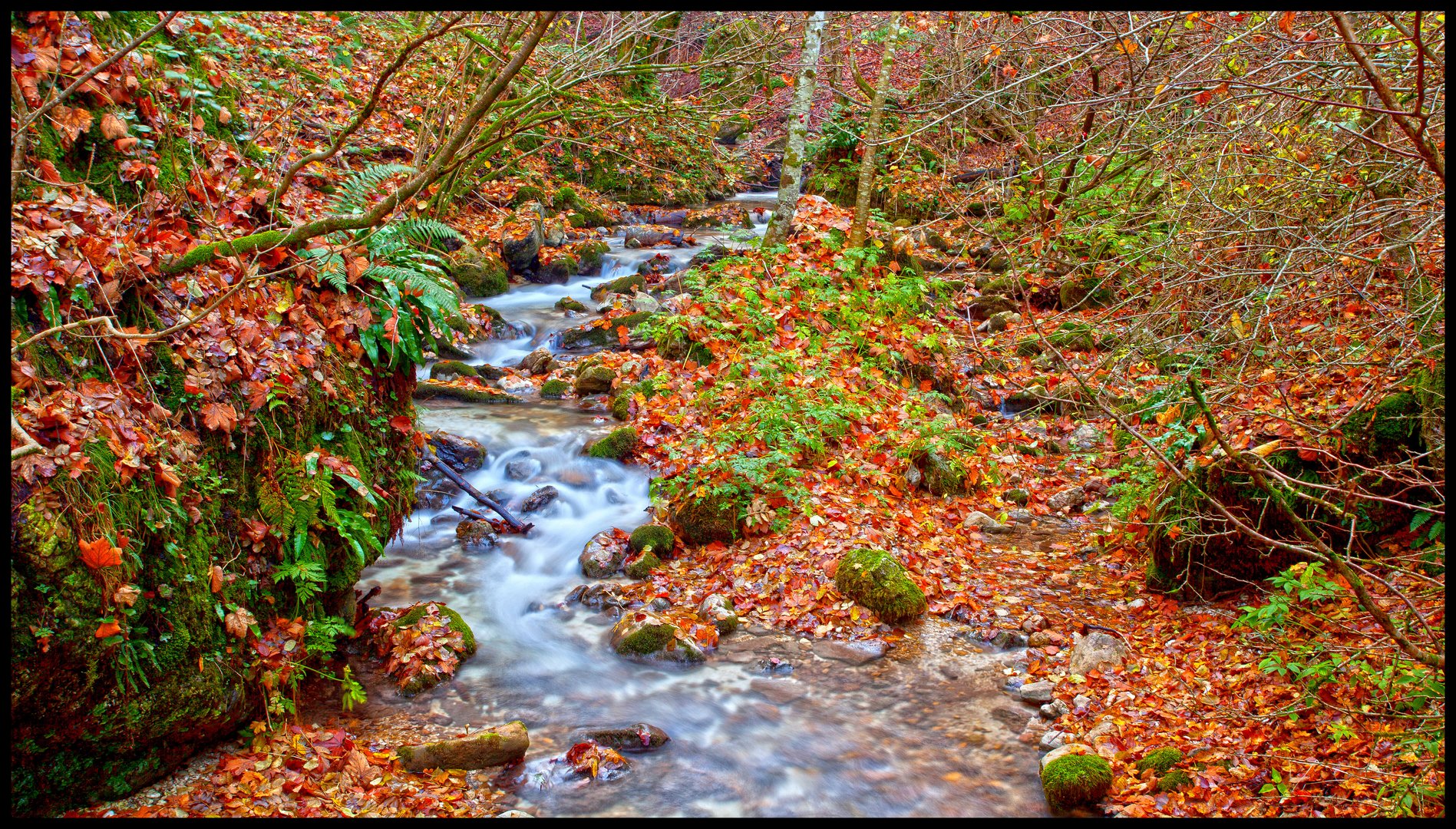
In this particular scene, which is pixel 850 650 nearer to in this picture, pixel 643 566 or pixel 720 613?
pixel 720 613

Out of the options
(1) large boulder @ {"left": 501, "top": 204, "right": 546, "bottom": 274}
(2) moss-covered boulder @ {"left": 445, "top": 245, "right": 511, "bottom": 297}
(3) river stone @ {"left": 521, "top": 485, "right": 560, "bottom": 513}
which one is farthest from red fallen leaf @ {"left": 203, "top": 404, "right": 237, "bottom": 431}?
(1) large boulder @ {"left": 501, "top": 204, "right": 546, "bottom": 274}

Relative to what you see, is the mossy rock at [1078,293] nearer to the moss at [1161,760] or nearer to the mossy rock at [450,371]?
the mossy rock at [450,371]

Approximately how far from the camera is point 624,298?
1323 centimetres

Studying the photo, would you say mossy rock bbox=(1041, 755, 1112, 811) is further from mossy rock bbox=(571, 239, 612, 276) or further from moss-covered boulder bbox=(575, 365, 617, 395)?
mossy rock bbox=(571, 239, 612, 276)

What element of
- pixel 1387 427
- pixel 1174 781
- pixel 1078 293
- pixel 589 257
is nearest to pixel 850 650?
pixel 1174 781

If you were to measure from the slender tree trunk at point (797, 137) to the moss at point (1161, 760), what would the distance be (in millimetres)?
8863

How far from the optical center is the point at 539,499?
822 centimetres

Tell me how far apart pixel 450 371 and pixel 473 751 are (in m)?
7.15

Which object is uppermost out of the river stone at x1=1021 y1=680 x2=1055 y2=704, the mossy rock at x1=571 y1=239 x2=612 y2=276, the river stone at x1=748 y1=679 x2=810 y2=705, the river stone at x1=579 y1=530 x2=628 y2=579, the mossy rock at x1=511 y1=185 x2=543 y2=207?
the mossy rock at x1=511 y1=185 x2=543 y2=207

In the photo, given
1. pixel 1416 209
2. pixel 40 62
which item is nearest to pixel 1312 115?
pixel 1416 209

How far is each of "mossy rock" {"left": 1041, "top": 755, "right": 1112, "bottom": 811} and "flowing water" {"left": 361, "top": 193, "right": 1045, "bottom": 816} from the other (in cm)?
15

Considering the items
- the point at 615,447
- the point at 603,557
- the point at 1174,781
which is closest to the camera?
the point at 1174,781

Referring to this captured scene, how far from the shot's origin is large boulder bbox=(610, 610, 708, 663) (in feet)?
19.4

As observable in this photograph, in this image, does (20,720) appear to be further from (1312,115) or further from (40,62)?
(1312,115)
